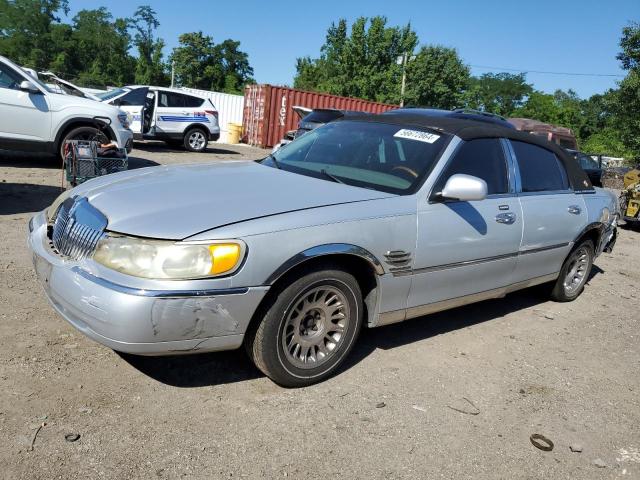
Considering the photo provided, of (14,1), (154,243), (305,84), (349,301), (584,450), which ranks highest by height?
(14,1)

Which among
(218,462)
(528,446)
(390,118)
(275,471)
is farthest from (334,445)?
(390,118)

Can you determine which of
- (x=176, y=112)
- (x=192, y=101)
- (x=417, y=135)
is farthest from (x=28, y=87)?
(x=417, y=135)

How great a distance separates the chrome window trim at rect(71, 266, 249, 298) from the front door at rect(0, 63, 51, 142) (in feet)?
24.2

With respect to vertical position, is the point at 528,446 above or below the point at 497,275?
below

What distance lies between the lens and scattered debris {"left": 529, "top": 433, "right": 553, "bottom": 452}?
2891 mm

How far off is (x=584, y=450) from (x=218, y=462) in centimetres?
199

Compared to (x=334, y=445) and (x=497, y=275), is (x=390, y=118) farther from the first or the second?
(x=334, y=445)

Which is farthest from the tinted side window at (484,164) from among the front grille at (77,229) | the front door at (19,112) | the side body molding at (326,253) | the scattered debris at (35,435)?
the front door at (19,112)

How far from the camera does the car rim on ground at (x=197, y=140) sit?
1549 centimetres

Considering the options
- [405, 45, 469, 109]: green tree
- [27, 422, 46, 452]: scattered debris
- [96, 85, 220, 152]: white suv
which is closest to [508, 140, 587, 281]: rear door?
[27, 422, 46, 452]: scattered debris

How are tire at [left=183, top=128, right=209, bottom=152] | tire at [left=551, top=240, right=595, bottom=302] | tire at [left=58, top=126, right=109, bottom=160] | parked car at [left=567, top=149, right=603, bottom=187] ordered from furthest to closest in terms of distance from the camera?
parked car at [left=567, top=149, right=603, bottom=187]
tire at [left=183, top=128, right=209, bottom=152]
tire at [left=58, top=126, right=109, bottom=160]
tire at [left=551, top=240, right=595, bottom=302]

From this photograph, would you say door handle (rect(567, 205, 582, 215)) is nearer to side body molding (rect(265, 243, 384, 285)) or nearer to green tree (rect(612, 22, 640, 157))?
side body molding (rect(265, 243, 384, 285))

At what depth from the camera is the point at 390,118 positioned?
172 inches

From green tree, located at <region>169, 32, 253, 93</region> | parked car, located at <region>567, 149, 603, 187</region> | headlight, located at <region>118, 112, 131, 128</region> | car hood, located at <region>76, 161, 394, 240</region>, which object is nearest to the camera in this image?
car hood, located at <region>76, 161, 394, 240</region>
